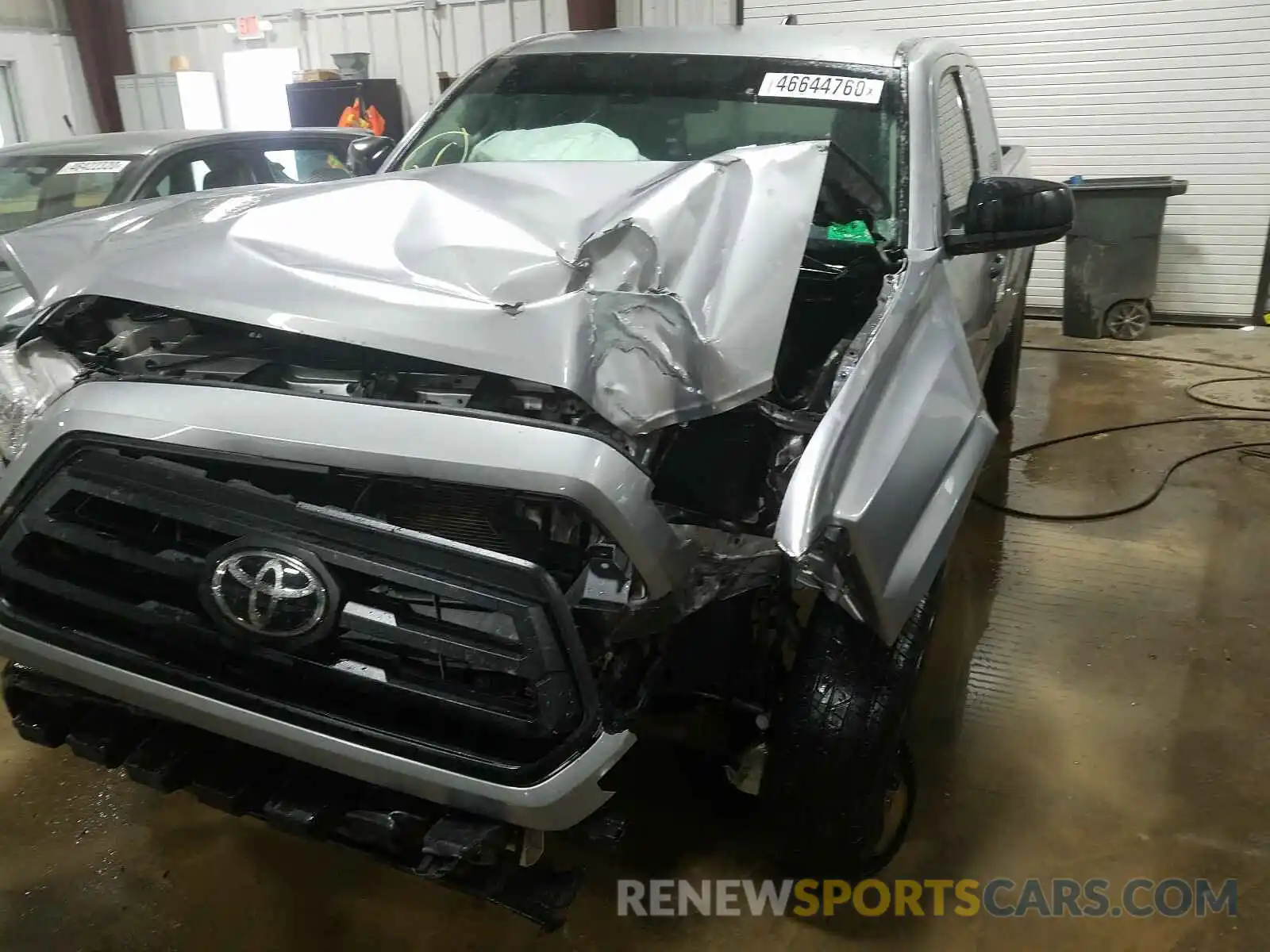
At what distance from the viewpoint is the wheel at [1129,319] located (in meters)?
Answer: 5.95

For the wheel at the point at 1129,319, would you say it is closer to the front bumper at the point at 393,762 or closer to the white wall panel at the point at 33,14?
the front bumper at the point at 393,762

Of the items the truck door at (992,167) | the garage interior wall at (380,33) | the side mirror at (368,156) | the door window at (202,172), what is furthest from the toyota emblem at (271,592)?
the garage interior wall at (380,33)

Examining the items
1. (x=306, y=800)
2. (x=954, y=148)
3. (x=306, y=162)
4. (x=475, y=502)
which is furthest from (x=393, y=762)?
(x=306, y=162)

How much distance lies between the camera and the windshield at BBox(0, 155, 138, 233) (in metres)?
3.60

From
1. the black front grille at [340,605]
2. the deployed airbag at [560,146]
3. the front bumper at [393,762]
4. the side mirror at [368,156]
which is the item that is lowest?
the front bumper at [393,762]

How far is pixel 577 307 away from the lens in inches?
55.4

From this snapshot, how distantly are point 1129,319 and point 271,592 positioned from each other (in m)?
6.20

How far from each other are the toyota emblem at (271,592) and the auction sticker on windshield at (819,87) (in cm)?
172

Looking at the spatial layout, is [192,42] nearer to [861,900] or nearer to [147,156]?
[147,156]

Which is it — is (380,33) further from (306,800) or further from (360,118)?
(306,800)

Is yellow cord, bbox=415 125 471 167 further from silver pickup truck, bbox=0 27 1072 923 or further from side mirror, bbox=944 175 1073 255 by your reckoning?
side mirror, bbox=944 175 1073 255

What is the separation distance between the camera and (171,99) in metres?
8.88

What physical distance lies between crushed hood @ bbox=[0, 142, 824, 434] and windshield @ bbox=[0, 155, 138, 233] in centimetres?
213

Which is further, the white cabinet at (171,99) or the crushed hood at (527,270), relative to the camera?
the white cabinet at (171,99)
